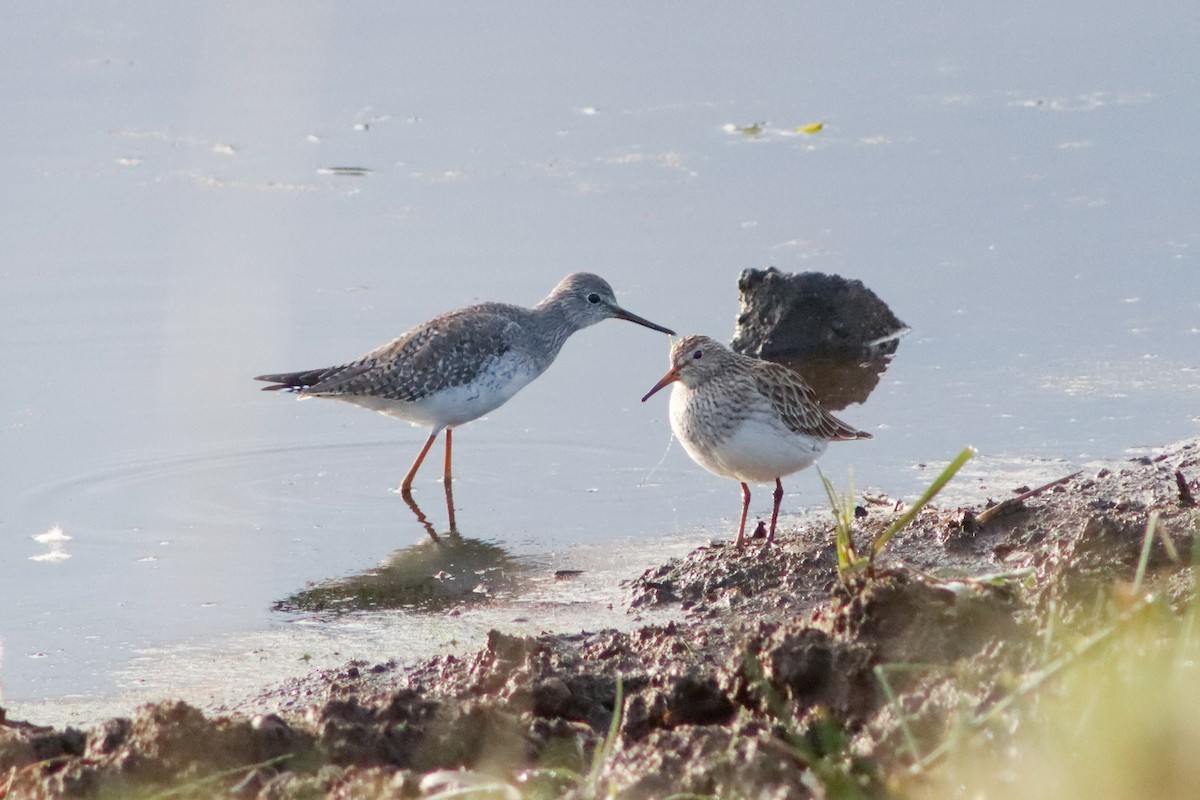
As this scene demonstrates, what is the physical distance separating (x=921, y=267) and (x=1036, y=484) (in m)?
3.38

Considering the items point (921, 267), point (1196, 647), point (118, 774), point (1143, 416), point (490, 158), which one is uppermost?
→ point (490, 158)

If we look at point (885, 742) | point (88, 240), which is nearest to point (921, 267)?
point (88, 240)

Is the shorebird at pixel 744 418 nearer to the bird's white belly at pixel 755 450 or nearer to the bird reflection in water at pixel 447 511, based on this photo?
the bird's white belly at pixel 755 450

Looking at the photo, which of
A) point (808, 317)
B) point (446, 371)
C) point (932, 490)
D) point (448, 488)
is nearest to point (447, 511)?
point (448, 488)

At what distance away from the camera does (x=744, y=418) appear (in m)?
6.64

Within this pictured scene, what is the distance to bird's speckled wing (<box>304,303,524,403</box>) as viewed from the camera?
834 centimetres

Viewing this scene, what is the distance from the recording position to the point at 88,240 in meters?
10.5

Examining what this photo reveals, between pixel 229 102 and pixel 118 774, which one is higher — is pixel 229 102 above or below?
above

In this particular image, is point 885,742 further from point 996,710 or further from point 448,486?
point 448,486

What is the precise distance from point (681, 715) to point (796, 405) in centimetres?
309

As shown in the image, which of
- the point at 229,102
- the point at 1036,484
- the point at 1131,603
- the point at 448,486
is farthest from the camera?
the point at 229,102

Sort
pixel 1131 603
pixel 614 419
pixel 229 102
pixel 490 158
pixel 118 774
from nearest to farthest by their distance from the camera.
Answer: pixel 1131 603
pixel 118 774
pixel 614 419
pixel 490 158
pixel 229 102

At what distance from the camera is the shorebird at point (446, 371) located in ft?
27.2

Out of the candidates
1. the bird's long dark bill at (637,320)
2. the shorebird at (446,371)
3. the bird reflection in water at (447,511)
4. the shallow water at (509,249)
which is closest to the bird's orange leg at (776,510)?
the shallow water at (509,249)
